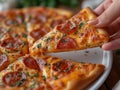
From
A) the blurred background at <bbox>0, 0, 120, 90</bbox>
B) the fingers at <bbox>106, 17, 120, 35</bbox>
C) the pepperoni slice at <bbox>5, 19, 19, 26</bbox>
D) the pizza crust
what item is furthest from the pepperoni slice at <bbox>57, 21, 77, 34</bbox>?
the blurred background at <bbox>0, 0, 120, 90</bbox>

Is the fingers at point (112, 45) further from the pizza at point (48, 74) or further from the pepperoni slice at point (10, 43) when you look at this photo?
the pepperoni slice at point (10, 43)

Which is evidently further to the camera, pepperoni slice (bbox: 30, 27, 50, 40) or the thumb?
pepperoni slice (bbox: 30, 27, 50, 40)

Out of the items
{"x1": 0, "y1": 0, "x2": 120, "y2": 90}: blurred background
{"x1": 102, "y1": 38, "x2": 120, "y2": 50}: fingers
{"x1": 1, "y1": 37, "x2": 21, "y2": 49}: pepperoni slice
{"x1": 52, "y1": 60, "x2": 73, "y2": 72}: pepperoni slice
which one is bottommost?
{"x1": 52, "y1": 60, "x2": 73, "y2": 72}: pepperoni slice

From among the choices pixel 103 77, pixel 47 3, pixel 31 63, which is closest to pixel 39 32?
pixel 31 63

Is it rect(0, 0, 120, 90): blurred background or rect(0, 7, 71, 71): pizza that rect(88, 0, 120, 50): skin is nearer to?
rect(0, 7, 71, 71): pizza

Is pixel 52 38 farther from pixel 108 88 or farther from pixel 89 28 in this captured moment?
pixel 108 88

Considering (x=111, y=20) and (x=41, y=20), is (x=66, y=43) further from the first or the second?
(x=41, y=20)

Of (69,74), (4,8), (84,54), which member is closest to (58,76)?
(69,74)
